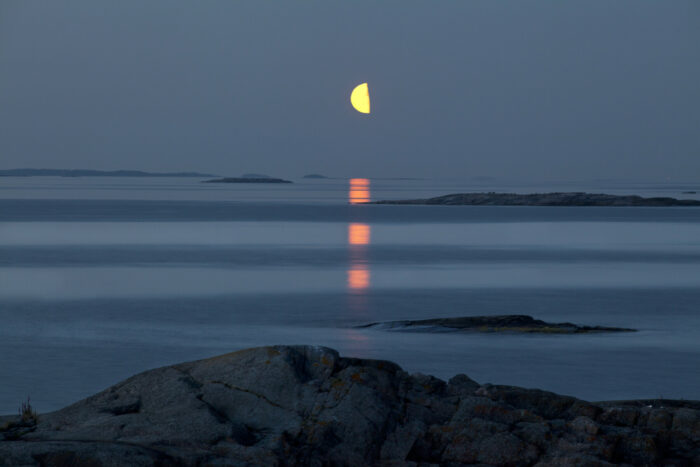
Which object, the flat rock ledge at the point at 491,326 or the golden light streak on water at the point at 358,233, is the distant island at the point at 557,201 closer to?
the golden light streak on water at the point at 358,233

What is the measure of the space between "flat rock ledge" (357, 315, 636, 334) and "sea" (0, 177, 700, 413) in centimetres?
41

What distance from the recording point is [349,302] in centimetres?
2247

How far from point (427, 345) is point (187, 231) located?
126 feet

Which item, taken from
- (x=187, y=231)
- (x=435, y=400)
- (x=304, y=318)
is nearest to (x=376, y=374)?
(x=435, y=400)

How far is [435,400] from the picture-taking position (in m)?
8.62

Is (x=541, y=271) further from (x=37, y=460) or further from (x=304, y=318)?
(x=37, y=460)

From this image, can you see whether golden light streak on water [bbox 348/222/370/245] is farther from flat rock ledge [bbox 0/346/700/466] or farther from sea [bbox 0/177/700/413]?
flat rock ledge [bbox 0/346/700/466]

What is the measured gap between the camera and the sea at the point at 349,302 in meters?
13.7

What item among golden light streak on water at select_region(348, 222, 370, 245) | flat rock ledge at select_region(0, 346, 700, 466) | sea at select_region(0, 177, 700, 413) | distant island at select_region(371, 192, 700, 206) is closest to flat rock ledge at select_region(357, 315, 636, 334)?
sea at select_region(0, 177, 700, 413)

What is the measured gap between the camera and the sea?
13656 mm

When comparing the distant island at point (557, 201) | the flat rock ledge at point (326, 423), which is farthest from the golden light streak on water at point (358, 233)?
the distant island at point (557, 201)

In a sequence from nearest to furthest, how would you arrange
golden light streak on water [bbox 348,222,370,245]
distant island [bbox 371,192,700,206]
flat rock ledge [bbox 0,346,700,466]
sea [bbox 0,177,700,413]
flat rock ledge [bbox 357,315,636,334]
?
flat rock ledge [bbox 0,346,700,466] → sea [bbox 0,177,700,413] → flat rock ledge [bbox 357,315,636,334] → golden light streak on water [bbox 348,222,370,245] → distant island [bbox 371,192,700,206]

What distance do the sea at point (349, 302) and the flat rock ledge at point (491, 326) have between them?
41cm

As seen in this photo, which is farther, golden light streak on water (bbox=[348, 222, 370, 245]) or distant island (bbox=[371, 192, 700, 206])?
distant island (bbox=[371, 192, 700, 206])
